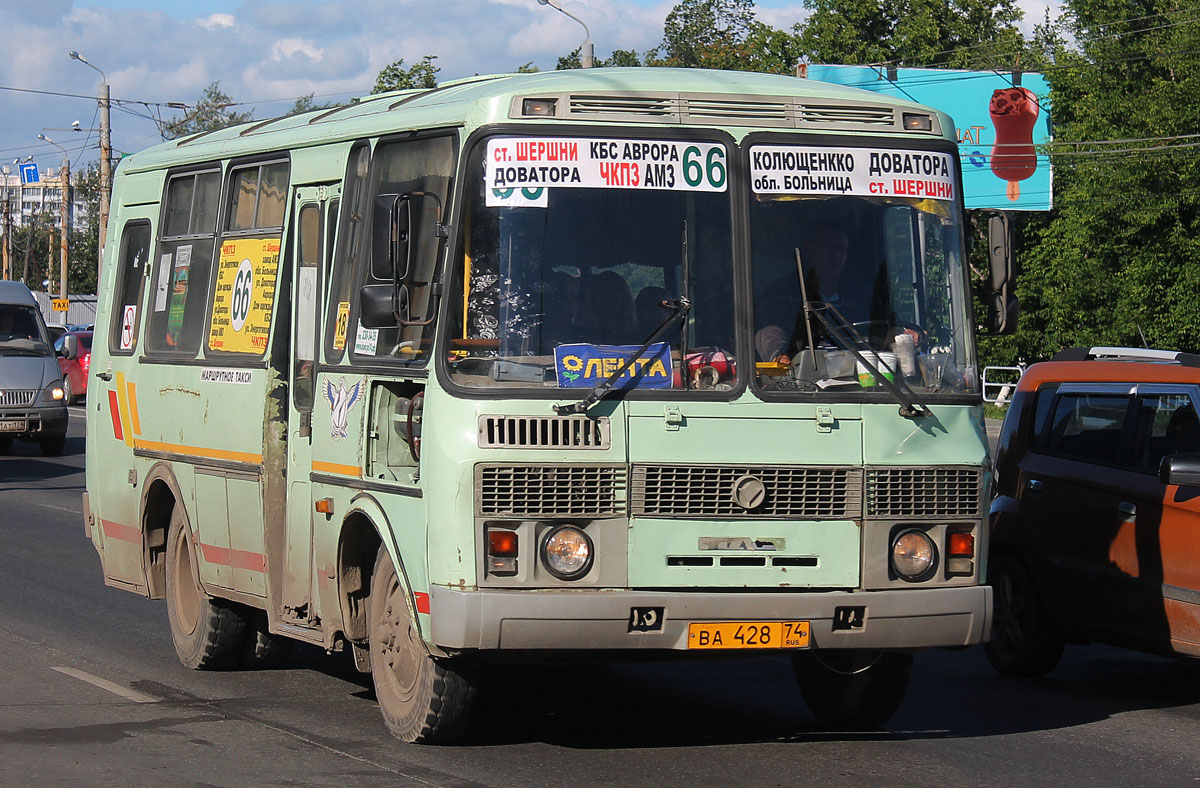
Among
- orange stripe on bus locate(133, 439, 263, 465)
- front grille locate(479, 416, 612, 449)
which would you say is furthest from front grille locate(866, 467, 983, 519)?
orange stripe on bus locate(133, 439, 263, 465)

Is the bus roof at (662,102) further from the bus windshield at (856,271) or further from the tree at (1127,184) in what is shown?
the tree at (1127,184)

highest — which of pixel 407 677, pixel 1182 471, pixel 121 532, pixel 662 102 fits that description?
pixel 662 102

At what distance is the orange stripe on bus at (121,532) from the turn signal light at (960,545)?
5.21 metres

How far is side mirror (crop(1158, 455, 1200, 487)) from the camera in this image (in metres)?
8.48

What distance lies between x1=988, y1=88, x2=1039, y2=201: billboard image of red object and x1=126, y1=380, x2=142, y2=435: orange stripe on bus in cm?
3526

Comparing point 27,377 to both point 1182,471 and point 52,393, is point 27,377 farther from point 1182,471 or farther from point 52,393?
point 1182,471

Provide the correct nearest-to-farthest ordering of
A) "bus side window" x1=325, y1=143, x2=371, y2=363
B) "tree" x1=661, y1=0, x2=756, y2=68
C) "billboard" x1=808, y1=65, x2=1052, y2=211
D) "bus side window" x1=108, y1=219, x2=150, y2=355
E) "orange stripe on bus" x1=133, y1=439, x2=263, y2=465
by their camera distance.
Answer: "bus side window" x1=325, y1=143, x2=371, y2=363 < "orange stripe on bus" x1=133, y1=439, x2=263, y2=465 < "bus side window" x1=108, y1=219, x2=150, y2=355 < "billboard" x1=808, y1=65, x2=1052, y2=211 < "tree" x1=661, y1=0, x2=756, y2=68

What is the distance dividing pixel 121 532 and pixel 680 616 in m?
5.07

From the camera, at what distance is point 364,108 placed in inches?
348

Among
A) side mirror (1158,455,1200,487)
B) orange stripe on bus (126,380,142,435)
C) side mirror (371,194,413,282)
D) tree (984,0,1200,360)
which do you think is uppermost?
tree (984,0,1200,360)

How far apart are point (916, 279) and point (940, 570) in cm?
123

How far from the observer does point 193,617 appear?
9.98 metres

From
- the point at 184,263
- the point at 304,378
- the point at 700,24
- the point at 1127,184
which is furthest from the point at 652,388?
the point at 700,24

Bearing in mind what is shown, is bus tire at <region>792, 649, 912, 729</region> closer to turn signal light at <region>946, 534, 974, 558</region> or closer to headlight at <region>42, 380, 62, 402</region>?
turn signal light at <region>946, 534, 974, 558</region>
